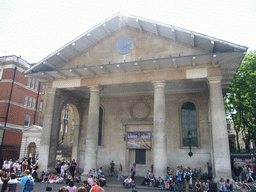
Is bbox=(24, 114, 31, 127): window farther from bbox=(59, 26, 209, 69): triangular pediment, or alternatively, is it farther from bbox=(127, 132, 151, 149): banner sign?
bbox=(127, 132, 151, 149): banner sign

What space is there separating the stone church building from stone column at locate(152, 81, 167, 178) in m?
0.07

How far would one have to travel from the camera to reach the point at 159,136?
48.5 feet

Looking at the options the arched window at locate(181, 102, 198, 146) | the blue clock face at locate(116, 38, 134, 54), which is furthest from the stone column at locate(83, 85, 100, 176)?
the arched window at locate(181, 102, 198, 146)

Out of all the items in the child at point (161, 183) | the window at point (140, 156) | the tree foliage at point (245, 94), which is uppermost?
the tree foliage at point (245, 94)

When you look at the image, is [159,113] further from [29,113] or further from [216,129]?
[29,113]

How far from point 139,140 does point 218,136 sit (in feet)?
29.3

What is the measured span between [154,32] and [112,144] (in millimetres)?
12089

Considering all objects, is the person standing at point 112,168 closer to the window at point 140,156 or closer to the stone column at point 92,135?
the window at point 140,156

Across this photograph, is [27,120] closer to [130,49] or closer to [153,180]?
[130,49]

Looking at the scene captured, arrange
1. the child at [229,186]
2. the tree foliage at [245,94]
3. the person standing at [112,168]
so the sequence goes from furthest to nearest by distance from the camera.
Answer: the tree foliage at [245,94] < the person standing at [112,168] < the child at [229,186]

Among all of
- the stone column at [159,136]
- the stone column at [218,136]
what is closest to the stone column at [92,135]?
the stone column at [159,136]

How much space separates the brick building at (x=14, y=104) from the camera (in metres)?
29.4

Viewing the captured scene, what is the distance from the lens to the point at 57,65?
62.3ft

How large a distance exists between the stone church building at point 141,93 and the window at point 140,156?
10cm
